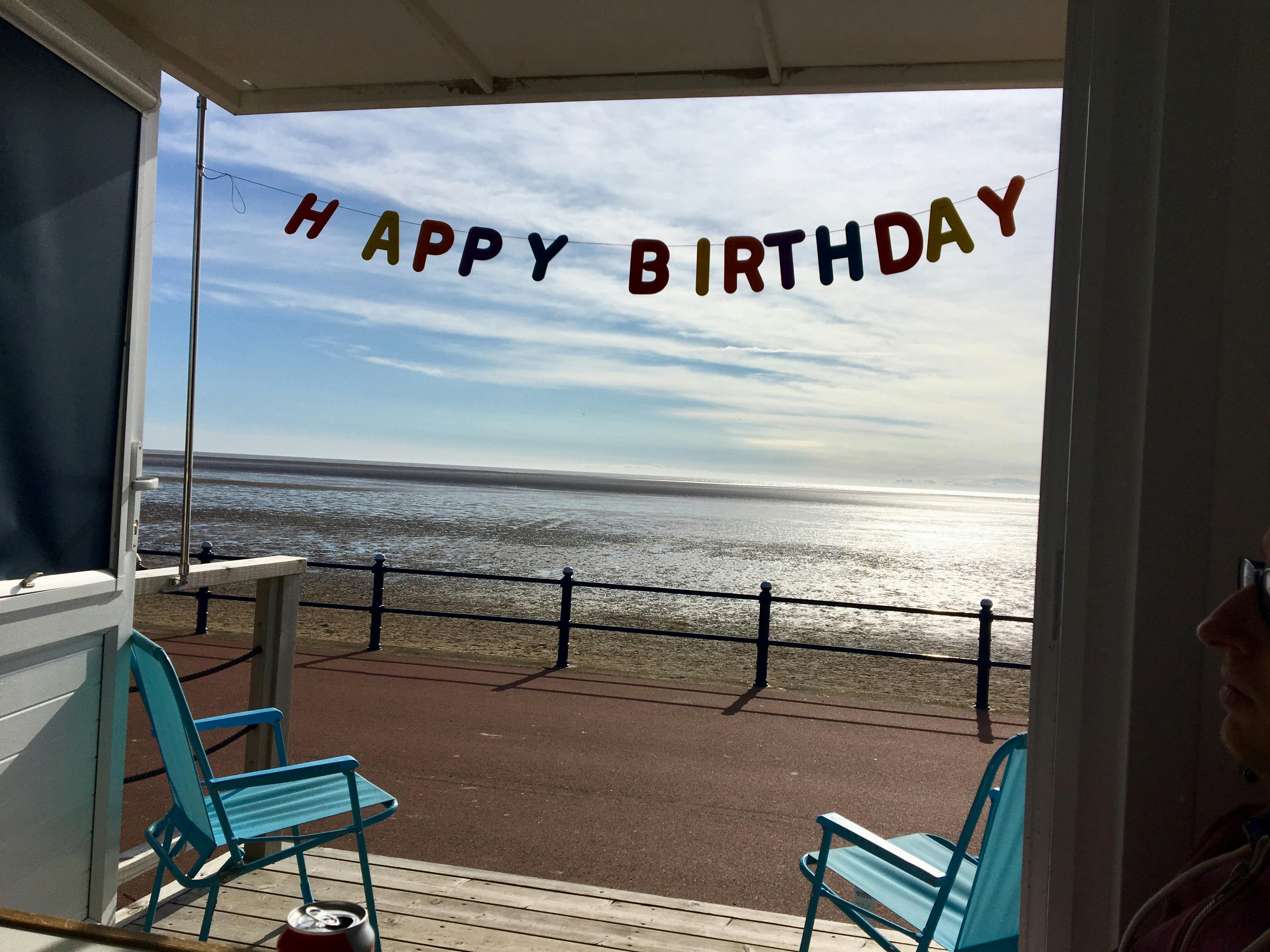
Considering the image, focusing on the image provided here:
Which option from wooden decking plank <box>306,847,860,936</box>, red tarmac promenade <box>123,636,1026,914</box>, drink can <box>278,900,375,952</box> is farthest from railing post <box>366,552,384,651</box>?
drink can <box>278,900,375,952</box>

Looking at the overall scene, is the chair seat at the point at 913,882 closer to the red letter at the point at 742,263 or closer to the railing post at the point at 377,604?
the red letter at the point at 742,263

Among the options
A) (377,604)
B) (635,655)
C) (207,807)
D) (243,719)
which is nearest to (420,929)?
(207,807)

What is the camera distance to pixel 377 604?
7676mm

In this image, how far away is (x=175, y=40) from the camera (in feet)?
A: 8.26

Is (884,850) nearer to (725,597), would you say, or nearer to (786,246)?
(786,246)

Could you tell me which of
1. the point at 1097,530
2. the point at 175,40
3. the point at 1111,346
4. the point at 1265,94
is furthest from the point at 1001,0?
the point at 175,40

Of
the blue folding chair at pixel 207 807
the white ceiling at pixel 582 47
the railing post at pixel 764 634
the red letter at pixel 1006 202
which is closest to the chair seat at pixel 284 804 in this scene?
the blue folding chair at pixel 207 807

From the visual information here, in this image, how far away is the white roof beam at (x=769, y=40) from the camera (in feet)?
7.47

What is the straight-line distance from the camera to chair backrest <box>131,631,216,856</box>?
7.60 ft

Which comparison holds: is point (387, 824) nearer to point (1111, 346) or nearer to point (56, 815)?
point (56, 815)

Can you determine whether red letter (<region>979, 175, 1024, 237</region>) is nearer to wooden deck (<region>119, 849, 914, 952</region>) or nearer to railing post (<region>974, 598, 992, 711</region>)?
wooden deck (<region>119, 849, 914, 952</region>)

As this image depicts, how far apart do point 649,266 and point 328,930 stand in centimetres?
301

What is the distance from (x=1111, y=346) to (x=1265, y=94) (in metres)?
0.40

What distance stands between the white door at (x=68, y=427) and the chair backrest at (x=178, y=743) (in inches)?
4.1
